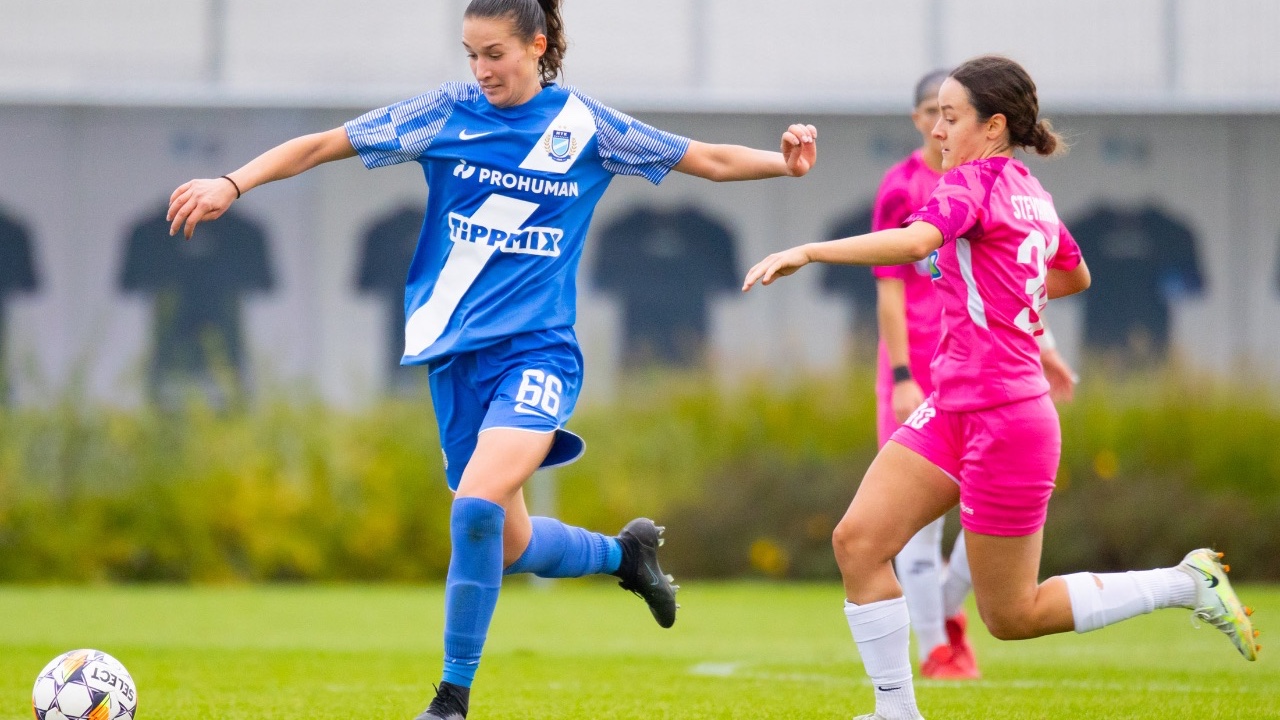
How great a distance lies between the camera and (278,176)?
4.58 metres

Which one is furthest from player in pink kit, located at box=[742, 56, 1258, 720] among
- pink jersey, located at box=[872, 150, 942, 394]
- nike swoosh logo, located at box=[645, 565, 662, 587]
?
pink jersey, located at box=[872, 150, 942, 394]

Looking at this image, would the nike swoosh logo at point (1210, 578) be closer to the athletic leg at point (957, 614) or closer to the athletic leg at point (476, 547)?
the athletic leg at point (957, 614)

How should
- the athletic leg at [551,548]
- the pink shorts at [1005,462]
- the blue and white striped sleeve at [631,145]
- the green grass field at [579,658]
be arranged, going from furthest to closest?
the green grass field at [579,658] → the athletic leg at [551,548] → the blue and white striped sleeve at [631,145] → the pink shorts at [1005,462]

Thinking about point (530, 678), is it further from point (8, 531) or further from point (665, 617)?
point (8, 531)

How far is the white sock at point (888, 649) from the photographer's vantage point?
4516 millimetres

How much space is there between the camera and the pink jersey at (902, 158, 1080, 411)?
434cm

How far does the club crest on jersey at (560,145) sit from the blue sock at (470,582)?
3.68 feet

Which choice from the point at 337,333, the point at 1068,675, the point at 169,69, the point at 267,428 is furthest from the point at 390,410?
the point at 1068,675

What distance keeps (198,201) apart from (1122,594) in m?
2.96

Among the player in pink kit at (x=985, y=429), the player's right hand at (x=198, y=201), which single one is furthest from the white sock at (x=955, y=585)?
the player's right hand at (x=198, y=201)

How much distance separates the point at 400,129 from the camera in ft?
15.7

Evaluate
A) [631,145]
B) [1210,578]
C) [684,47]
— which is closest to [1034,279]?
[1210,578]

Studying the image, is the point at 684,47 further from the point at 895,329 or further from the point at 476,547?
the point at 476,547

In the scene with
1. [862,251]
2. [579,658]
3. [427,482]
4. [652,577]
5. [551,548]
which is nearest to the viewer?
[862,251]
